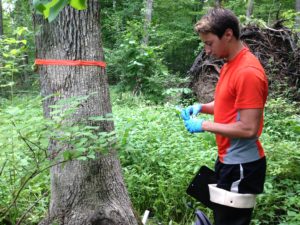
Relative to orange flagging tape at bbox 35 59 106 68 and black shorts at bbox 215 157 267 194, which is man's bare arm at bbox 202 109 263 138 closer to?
black shorts at bbox 215 157 267 194

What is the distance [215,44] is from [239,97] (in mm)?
411

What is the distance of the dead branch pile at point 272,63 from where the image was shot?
25.2ft

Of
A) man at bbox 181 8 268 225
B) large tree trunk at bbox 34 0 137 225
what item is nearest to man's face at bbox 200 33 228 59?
man at bbox 181 8 268 225

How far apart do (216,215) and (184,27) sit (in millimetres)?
20160

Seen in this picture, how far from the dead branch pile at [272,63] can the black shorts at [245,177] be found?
5470 millimetres

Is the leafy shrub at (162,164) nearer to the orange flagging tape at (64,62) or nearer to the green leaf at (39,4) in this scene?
the orange flagging tape at (64,62)

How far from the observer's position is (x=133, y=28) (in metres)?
10.4

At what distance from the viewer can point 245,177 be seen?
7.43ft

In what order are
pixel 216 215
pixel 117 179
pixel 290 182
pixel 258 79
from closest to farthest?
pixel 258 79, pixel 216 215, pixel 117 179, pixel 290 182

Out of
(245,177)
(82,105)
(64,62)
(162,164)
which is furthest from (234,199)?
(162,164)

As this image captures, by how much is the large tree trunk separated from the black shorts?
1000mm

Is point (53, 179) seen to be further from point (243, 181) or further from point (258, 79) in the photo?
point (258, 79)

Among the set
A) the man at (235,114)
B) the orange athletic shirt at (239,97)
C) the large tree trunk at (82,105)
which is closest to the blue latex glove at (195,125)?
the man at (235,114)

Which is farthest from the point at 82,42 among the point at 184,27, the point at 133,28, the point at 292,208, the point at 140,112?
the point at 184,27
